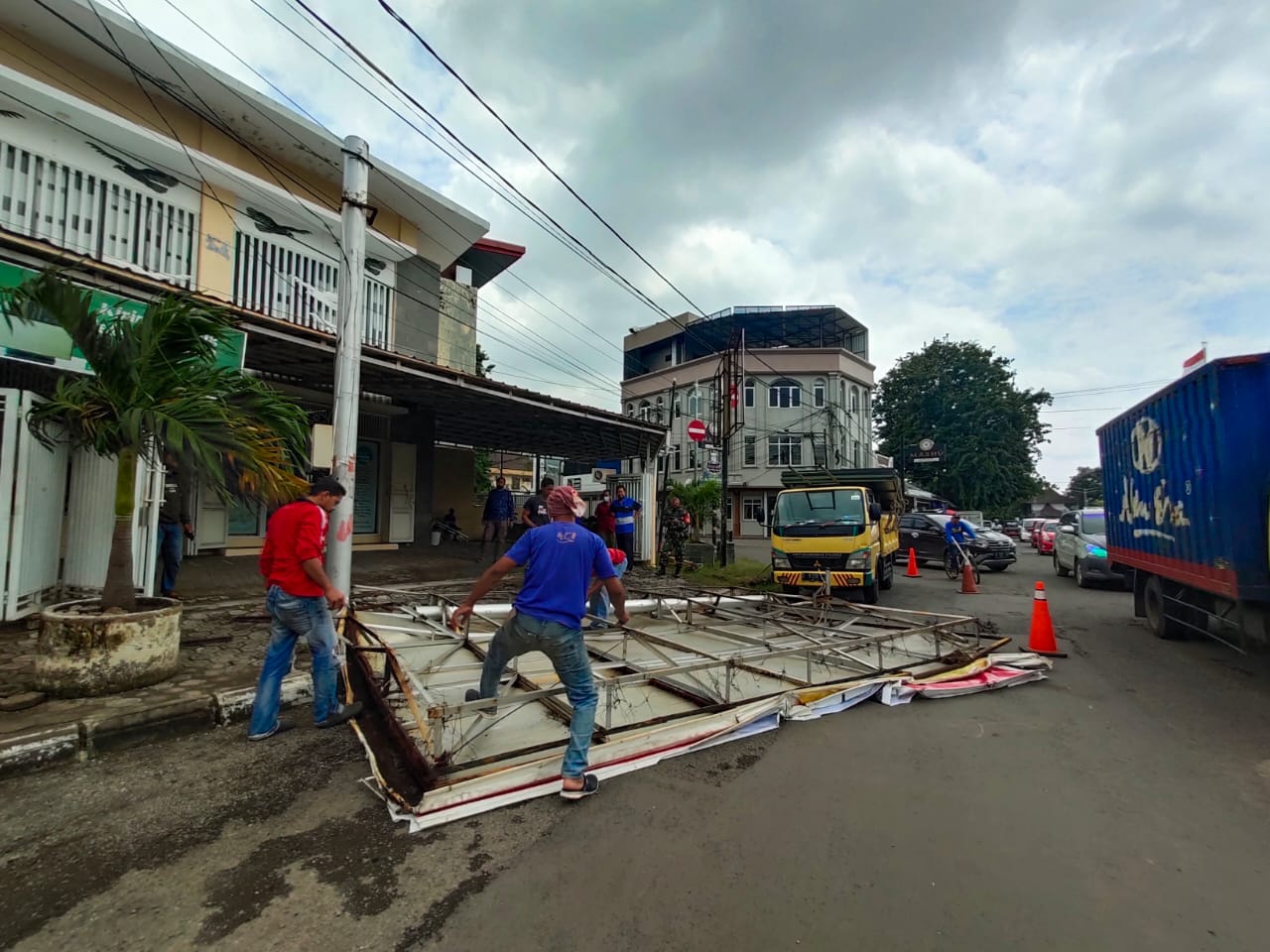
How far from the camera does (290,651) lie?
4.06 m

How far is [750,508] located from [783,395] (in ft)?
24.3

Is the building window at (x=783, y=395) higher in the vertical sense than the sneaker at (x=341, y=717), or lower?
higher

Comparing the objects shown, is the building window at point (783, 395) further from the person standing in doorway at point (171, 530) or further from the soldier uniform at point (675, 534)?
the person standing in doorway at point (171, 530)

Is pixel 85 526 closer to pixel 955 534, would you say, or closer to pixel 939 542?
pixel 955 534

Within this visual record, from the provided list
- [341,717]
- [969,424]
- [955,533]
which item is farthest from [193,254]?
[969,424]

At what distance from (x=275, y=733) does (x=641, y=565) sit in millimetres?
11979

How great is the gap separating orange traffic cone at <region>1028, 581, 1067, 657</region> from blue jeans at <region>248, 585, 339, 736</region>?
7.14 metres

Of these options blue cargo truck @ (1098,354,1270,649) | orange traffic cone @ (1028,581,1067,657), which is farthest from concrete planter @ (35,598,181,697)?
blue cargo truck @ (1098,354,1270,649)

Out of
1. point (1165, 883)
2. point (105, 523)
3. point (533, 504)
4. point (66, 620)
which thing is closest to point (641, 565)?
point (533, 504)

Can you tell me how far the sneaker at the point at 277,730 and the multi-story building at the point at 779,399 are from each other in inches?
1249

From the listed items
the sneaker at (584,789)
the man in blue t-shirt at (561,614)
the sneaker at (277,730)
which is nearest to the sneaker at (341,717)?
the sneaker at (277,730)

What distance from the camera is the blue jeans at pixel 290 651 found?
4020 mm

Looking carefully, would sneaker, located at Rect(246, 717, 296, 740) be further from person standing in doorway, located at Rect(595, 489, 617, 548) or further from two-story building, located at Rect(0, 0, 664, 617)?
person standing in doorway, located at Rect(595, 489, 617, 548)

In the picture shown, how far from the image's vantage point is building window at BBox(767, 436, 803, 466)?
3741cm
